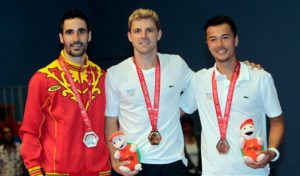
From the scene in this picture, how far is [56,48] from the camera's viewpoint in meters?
10.1

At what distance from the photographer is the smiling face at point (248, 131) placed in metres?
2.71

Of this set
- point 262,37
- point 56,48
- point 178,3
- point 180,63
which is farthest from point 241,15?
point 56,48

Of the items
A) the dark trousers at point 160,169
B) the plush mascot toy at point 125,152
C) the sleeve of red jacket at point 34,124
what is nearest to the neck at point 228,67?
the dark trousers at point 160,169

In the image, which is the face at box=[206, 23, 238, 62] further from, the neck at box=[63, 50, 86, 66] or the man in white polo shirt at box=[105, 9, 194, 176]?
the neck at box=[63, 50, 86, 66]

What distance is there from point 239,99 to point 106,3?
319 inches

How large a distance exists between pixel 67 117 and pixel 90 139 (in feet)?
0.85

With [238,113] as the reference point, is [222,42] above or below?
above

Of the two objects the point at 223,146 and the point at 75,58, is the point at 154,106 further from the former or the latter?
the point at 75,58

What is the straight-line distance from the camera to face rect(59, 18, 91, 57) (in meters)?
3.05

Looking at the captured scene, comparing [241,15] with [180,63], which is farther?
[241,15]

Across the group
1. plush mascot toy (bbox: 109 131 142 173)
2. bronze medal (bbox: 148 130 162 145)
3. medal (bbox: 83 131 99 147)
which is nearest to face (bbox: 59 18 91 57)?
medal (bbox: 83 131 99 147)

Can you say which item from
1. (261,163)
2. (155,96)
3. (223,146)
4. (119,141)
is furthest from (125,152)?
(261,163)

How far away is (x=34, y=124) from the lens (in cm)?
296

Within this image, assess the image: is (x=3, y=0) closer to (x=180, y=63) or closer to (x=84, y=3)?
(x=84, y=3)
